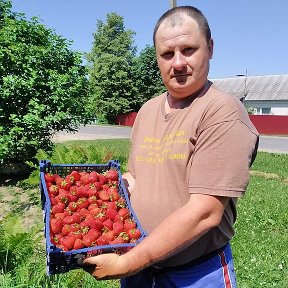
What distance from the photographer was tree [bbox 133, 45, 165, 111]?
4291 centimetres

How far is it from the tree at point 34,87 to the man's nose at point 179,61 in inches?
230

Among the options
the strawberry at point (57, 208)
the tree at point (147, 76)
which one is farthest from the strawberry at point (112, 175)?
the tree at point (147, 76)

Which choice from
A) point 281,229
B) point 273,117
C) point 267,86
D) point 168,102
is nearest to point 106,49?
point 267,86

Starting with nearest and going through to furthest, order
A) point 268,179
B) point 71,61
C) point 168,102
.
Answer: point 168,102 → point 71,61 → point 268,179

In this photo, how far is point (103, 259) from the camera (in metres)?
1.73

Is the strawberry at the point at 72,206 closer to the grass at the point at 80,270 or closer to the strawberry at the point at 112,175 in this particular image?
the strawberry at the point at 112,175

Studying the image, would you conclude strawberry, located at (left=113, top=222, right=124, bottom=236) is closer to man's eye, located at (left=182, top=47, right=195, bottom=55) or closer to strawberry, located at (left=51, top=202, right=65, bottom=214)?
strawberry, located at (left=51, top=202, right=65, bottom=214)

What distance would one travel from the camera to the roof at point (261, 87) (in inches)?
1774

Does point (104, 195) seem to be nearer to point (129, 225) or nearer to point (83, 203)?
point (83, 203)

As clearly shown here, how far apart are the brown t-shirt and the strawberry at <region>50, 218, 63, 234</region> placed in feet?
1.22

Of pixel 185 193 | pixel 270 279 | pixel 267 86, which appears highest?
pixel 267 86

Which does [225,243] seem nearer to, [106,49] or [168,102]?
[168,102]

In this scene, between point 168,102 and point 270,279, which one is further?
point 270,279

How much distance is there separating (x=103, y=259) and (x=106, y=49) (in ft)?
165
